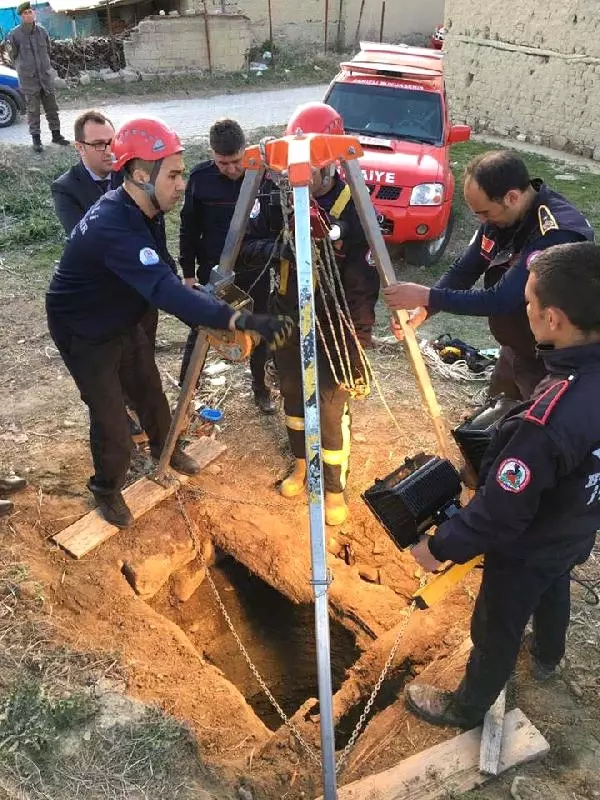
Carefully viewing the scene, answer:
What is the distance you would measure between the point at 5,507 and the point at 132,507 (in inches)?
27.7

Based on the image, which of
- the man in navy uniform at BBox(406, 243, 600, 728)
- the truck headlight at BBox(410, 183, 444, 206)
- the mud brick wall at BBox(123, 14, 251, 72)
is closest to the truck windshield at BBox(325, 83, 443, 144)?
the truck headlight at BBox(410, 183, 444, 206)

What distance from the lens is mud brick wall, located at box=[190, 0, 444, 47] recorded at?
19219 mm

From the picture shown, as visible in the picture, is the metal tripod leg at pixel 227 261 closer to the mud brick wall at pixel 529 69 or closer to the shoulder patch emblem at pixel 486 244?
the shoulder patch emblem at pixel 486 244

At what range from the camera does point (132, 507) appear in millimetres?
3986

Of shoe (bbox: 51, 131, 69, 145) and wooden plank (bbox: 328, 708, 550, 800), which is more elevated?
wooden plank (bbox: 328, 708, 550, 800)

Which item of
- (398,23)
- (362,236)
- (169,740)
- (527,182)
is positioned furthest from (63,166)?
(398,23)

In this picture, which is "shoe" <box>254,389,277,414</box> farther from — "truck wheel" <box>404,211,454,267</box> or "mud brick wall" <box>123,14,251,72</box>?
"mud brick wall" <box>123,14,251,72</box>

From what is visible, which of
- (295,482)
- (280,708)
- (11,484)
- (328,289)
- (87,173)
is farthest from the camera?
(295,482)

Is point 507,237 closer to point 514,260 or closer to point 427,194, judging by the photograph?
point 514,260

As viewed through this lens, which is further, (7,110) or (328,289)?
(7,110)

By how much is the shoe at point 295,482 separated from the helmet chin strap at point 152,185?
195cm

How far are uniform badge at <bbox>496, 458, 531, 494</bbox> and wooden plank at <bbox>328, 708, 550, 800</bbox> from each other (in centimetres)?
126

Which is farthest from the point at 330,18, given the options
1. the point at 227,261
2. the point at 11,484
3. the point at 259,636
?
the point at 259,636

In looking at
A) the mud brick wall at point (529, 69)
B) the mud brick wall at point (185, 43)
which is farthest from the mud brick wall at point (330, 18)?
the mud brick wall at point (529, 69)
